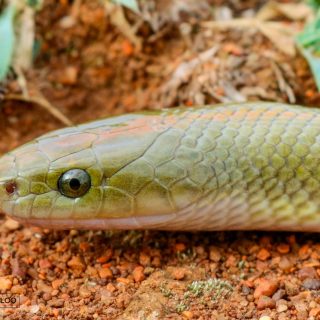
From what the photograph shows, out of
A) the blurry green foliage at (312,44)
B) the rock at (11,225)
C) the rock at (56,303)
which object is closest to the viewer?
the rock at (56,303)

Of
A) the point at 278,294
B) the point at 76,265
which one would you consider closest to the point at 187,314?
the point at 278,294

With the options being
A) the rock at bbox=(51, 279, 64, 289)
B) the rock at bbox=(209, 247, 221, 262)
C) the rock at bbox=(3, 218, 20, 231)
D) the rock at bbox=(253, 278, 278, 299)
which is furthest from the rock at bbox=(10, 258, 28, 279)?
the rock at bbox=(253, 278, 278, 299)

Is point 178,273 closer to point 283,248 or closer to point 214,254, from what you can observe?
point 214,254

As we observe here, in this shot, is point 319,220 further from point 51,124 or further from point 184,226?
point 51,124

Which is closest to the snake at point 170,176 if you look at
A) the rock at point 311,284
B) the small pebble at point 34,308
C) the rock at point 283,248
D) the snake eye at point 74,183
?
the snake eye at point 74,183

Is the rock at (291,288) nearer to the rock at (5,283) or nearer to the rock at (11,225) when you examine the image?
the rock at (5,283)

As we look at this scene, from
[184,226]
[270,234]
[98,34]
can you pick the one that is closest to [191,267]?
[184,226]
